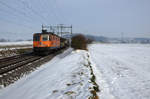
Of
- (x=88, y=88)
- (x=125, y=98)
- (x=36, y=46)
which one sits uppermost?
(x=36, y=46)

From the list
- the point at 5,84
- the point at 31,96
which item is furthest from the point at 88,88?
the point at 5,84

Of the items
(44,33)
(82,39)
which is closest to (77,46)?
(82,39)

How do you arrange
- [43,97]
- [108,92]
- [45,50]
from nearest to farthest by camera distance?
[43,97]
[108,92]
[45,50]

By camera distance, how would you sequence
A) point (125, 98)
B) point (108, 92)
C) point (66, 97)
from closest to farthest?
point (66, 97) < point (125, 98) < point (108, 92)

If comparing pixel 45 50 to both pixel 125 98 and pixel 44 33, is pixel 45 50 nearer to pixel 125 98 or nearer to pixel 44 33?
→ pixel 44 33

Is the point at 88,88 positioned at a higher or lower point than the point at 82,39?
lower

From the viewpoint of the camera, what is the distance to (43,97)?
4738mm

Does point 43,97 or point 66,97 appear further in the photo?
point 43,97

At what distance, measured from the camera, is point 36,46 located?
640 inches

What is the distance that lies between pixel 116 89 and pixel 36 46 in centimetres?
1268

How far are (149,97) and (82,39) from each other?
2210 cm

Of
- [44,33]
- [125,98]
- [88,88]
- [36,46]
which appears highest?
[44,33]

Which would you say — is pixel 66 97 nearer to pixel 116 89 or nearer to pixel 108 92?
pixel 108 92

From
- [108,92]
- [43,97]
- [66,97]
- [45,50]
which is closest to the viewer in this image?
[66,97]
